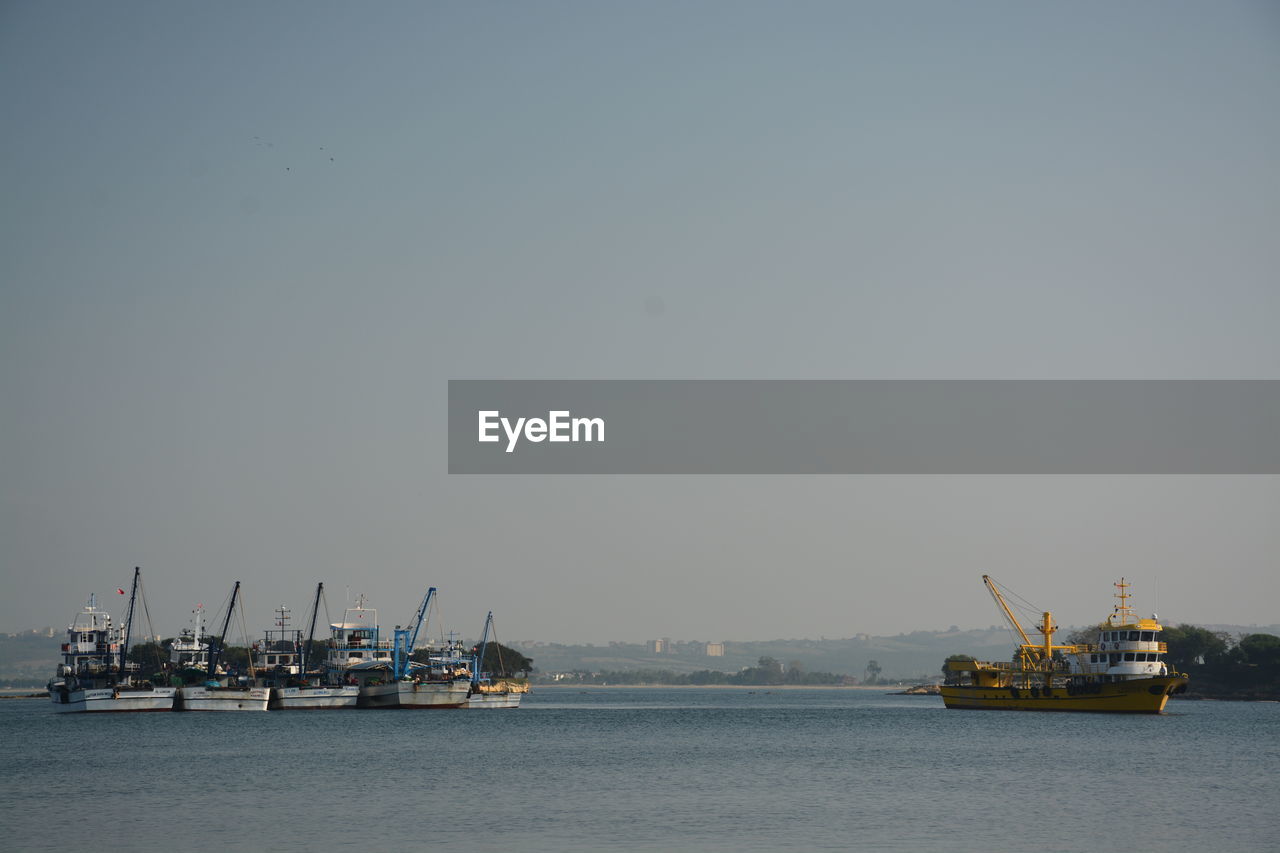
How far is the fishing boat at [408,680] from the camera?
140m

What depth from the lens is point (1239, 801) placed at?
53.0m

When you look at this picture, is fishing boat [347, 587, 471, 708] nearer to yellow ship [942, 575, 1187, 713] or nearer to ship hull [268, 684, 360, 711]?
ship hull [268, 684, 360, 711]

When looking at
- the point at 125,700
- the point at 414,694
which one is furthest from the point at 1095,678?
the point at 125,700

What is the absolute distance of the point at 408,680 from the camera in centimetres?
14225

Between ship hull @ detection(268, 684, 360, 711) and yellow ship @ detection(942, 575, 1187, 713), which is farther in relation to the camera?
ship hull @ detection(268, 684, 360, 711)

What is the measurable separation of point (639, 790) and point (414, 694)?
287 ft

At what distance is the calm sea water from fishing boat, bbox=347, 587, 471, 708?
37.1 metres

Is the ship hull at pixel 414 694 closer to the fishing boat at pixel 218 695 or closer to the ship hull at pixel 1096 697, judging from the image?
the fishing boat at pixel 218 695

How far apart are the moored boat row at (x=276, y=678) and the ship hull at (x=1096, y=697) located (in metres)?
57.3

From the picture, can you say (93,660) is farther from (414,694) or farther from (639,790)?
(639,790)

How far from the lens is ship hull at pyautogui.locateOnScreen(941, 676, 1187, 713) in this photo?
11106cm

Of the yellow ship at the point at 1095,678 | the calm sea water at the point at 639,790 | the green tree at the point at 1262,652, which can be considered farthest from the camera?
the green tree at the point at 1262,652

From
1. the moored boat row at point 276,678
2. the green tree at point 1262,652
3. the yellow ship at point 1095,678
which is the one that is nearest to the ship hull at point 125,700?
the moored boat row at point 276,678

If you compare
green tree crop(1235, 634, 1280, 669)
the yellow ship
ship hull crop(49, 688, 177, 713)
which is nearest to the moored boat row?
ship hull crop(49, 688, 177, 713)
